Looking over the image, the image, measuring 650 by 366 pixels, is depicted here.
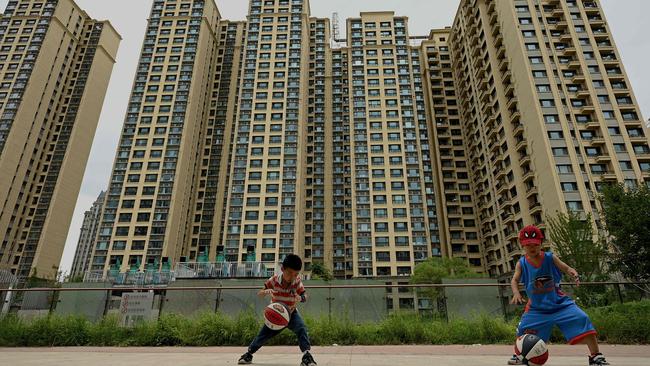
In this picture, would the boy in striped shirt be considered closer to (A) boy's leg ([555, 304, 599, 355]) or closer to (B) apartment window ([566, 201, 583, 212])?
(A) boy's leg ([555, 304, 599, 355])

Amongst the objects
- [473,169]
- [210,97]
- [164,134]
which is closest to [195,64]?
[210,97]

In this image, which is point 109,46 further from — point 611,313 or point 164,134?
point 611,313

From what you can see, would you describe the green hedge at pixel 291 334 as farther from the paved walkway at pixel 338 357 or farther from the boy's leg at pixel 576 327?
the boy's leg at pixel 576 327

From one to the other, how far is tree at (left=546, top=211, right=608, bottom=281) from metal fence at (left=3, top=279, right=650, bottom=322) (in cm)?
2052

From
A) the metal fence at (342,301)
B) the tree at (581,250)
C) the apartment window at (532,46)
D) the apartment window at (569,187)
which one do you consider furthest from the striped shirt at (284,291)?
the apartment window at (532,46)

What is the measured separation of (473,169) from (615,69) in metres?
24.7

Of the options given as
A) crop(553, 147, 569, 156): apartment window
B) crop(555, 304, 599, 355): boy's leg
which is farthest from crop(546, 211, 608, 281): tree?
crop(555, 304, 599, 355): boy's leg

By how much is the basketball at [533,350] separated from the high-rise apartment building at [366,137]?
42448mm

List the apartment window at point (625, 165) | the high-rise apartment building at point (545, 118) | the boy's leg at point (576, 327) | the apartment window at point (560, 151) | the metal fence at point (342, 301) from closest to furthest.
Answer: the boy's leg at point (576, 327) → the metal fence at point (342, 301) → the apartment window at point (625, 165) → the high-rise apartment building at point (545, 118) → the apartment window at point (560, 151)

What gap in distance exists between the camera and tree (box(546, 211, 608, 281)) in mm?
28781

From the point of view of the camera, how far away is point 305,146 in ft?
236

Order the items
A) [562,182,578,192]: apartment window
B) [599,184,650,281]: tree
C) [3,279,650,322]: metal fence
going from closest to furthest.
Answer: [3,279,650,322]: metal fence → [599,184,650,281]: tree → [562,182,578,192]: apartment window

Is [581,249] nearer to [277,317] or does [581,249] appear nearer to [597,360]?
[597,360]

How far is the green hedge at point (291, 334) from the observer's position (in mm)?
8922
